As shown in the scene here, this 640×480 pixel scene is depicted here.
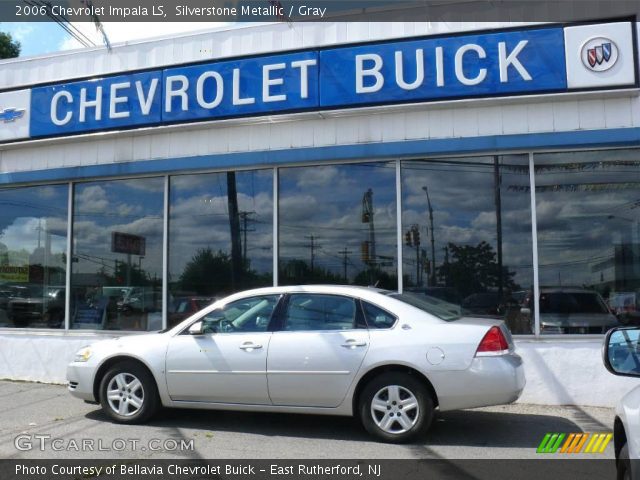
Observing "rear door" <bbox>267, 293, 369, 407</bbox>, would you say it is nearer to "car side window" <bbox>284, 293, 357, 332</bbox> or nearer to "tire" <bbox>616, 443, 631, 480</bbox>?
"car side window" <bbox>284, 293, 357, 332</bbox>

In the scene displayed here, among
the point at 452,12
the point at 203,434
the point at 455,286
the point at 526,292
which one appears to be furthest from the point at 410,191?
the point at 203,434

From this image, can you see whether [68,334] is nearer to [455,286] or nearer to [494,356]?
[455,286]

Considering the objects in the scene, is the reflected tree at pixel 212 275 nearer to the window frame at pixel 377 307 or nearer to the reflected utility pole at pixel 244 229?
the reflected utility pole at pixel 244 229

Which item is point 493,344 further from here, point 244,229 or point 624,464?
point 244,229

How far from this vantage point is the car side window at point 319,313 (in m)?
6.25

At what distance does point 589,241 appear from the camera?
331 inches

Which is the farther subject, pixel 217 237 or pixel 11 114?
pixel 11 114

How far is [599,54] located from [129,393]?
24.4 ft

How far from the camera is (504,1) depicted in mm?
8875

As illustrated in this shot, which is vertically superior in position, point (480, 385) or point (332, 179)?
point (332, 179)

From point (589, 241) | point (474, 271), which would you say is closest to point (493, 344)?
point (474, 271)

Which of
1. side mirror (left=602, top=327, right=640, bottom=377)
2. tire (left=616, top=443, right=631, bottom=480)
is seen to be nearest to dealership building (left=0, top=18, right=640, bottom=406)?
tire (left=616, top=443, right=631, bottom=480)

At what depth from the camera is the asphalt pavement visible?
5.65 m

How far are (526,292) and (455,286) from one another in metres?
0.96
